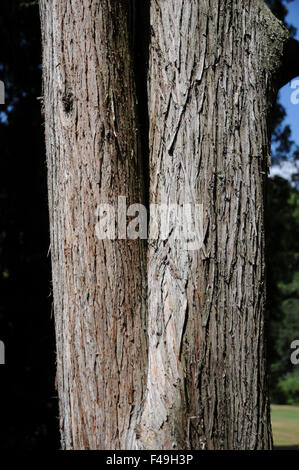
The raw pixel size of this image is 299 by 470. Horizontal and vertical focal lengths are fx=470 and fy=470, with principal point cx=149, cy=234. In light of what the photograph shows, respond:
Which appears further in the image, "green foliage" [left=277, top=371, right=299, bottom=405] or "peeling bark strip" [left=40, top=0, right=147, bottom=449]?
"green foliage" [left=277, top=371, right=299, bottom=405]

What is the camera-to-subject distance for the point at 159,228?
214 cm

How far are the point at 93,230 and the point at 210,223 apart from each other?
0.52m

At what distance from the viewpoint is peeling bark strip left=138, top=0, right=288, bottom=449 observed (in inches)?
78.2

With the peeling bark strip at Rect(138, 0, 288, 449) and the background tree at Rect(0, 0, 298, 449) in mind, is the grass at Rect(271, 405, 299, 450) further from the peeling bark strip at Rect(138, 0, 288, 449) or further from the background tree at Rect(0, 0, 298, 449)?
the peeling bark strip at Rect(138, 0, 288, 449)

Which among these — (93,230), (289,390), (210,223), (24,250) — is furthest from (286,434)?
(289,390)

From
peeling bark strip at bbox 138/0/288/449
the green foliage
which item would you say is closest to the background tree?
peeling bark strip at bbox 138/0/288/449

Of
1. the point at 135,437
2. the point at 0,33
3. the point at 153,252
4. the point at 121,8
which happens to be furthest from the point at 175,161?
the point at 0,33

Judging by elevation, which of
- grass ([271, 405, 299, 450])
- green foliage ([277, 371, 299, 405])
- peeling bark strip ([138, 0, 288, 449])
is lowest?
green foliage ([277, 371, 299, 405])

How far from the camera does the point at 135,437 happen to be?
1.99 metres

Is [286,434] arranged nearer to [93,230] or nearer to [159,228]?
[159,228]

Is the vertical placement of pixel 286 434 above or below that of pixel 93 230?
below

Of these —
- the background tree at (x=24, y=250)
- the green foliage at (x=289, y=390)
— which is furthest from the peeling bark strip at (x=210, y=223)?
the green foliage at (x=289, y=390)

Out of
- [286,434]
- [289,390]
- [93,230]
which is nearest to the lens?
[93,230]
